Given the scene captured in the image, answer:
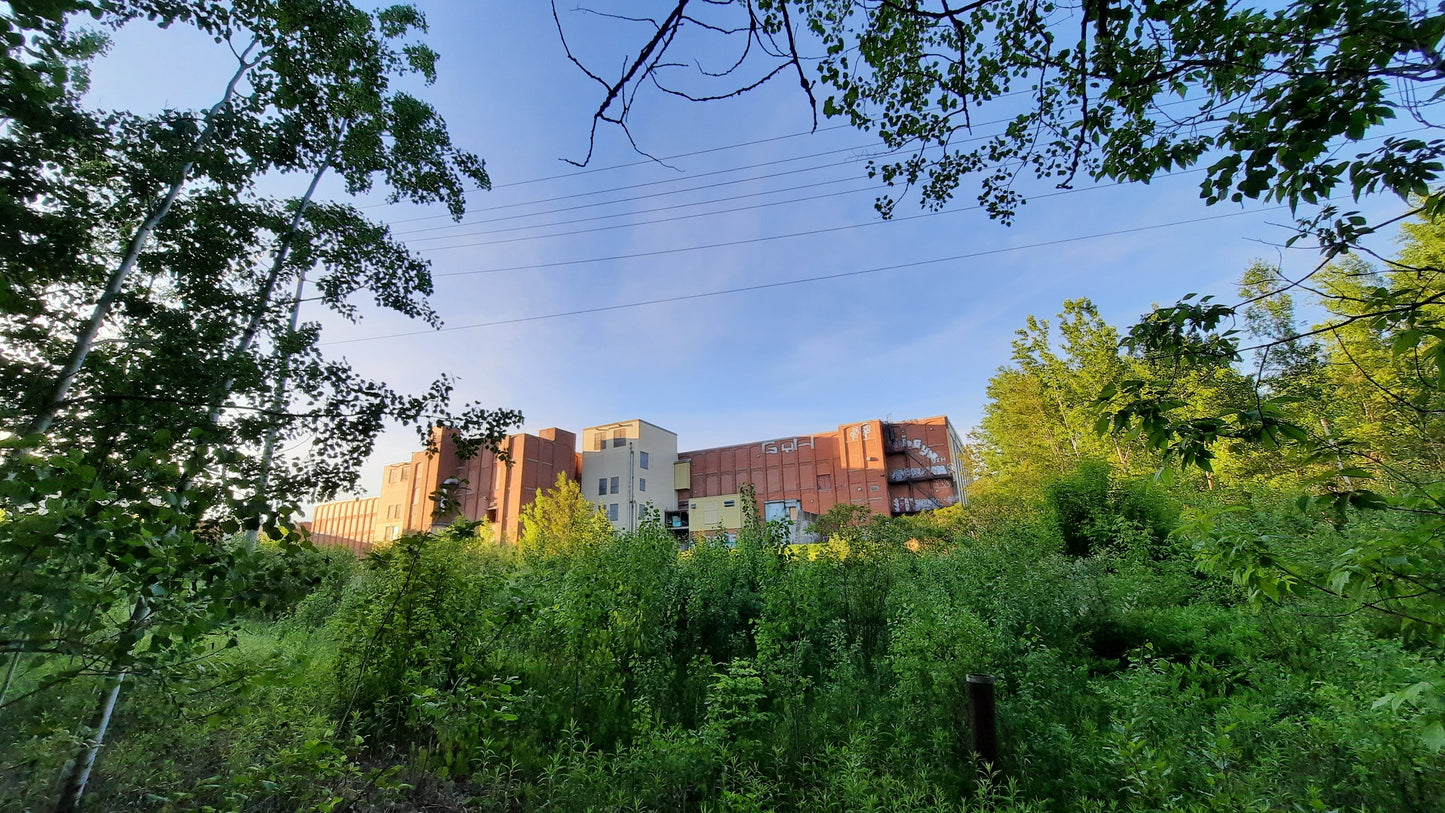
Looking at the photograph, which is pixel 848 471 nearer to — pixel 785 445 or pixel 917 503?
pixel 917 503

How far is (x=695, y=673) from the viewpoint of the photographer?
16.3 ft

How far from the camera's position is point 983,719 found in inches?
125

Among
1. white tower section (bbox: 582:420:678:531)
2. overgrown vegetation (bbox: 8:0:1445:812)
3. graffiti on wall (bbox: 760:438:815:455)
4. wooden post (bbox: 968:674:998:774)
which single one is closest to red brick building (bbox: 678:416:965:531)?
graffiti on wall (bbox: 760:438:815:455)

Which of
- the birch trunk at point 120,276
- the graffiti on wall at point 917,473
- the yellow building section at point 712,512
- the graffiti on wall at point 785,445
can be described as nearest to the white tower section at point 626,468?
the yellow building section at point 712,512

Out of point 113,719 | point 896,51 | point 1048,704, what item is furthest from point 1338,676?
point 113,719

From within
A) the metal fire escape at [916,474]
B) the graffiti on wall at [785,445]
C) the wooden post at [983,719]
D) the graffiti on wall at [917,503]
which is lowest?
the wooden post at [983,719]

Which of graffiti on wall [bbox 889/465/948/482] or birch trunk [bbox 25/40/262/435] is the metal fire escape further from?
birch trunk [bbox 25/40/262/435]

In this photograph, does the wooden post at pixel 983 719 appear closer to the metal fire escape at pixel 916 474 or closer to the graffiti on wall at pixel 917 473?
the metal fire escape at pixel 916 474

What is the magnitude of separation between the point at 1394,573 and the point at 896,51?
11.1ft

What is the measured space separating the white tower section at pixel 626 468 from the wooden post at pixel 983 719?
3804 cm

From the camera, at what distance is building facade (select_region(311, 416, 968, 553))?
3744cm

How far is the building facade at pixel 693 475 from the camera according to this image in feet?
123

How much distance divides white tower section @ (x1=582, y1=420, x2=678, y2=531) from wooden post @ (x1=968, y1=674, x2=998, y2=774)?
38.0 metres

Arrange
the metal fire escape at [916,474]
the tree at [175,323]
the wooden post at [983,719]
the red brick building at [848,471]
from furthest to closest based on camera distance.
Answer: the red brick building at [848,471] → the metal fire escape at [916,474] → the wooden post at [983,719] → the tree at [175,323]
